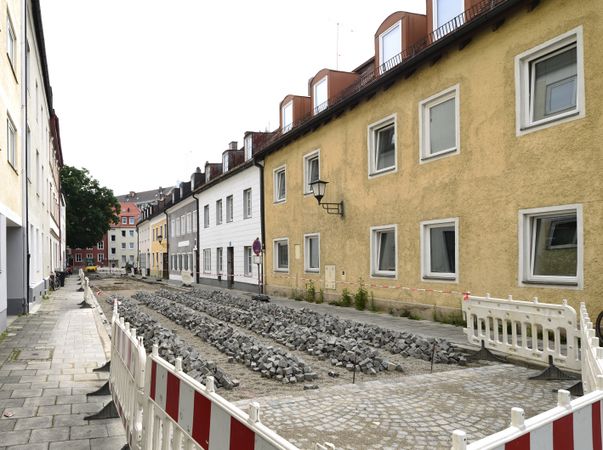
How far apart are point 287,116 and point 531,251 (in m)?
14.1

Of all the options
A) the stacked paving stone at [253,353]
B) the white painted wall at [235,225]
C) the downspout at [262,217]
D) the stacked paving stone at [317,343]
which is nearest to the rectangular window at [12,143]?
the stacked paving stone at [253,353]

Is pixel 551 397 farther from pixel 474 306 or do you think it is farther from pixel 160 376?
pixel 160 376

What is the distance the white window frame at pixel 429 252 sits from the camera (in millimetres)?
11070

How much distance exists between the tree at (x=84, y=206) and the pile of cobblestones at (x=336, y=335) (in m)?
58.4

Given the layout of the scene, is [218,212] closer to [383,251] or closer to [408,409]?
[383,251]

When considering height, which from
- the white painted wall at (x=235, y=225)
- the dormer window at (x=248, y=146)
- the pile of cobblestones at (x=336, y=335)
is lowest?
the pile of cobblestones at (x=336, y=335)

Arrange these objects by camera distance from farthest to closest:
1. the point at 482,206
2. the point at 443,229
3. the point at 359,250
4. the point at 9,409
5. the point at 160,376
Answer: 1. the point at 359,250
2. the point at 443,229
3. the point at 482,206
4. the point at 9,409
5. the point at 160,376

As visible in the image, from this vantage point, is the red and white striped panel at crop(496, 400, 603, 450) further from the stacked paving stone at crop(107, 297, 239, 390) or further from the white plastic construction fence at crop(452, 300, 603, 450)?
the stacked paving stone at crop(107, 297, 239, 390)

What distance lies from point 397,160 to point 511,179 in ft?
13.3

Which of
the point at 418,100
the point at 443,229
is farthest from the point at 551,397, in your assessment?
the point at 418,100

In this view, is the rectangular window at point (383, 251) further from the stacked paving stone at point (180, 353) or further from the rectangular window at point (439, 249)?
the stacked paving stone at point (180, 353)

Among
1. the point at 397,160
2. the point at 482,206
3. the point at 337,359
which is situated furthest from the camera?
the point at 397,160

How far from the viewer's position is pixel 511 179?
9680 mm

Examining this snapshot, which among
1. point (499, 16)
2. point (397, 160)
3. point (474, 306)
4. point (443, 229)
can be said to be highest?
point (499, 16)
